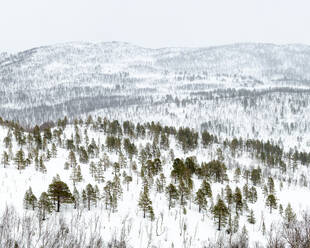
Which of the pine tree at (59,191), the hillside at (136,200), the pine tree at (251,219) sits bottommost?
the pine tree at (251,219)

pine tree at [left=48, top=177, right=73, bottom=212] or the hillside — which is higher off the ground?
pine tree at [left=48, top=177, right=73, bottom=212]

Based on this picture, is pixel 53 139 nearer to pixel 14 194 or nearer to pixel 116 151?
pixel 116 151

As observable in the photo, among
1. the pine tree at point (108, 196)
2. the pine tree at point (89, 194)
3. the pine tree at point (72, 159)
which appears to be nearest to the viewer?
the pine tree at point (89, 194)

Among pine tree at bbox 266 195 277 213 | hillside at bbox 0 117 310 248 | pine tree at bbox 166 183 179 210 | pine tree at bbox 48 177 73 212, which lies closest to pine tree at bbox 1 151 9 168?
hillside at bbox 0 117 310 248

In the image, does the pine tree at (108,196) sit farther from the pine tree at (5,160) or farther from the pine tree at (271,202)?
the pine tree at (271,202)

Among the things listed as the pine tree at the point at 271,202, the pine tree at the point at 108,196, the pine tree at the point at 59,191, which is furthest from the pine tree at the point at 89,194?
the pine tree at the point at 271,202

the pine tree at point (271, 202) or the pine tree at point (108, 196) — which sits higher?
the pine tree at point (108, 196)

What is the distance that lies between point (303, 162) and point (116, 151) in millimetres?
123088

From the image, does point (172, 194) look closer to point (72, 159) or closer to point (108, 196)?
point (108, 196)

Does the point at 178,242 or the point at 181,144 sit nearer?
the point at 178,242

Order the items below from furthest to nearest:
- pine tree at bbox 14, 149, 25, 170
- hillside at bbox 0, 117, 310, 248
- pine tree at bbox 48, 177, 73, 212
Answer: pine tree at bbox 14, 149, 25, 170
pine tree at bbox 48, 177, 73, 212
hillside at bbox 0, 117, 310, 248

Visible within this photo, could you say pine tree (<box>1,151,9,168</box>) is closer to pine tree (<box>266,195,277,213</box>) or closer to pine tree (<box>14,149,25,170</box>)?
pine tree (<box>14,149,25,170</box>)

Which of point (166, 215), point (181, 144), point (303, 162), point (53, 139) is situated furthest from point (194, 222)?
point (303, 162)

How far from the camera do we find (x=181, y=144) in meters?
136
